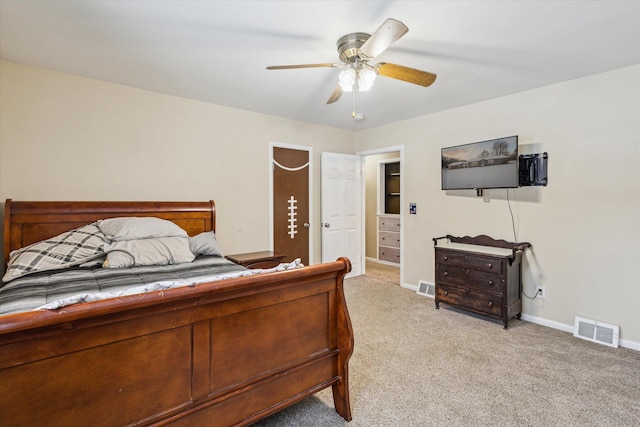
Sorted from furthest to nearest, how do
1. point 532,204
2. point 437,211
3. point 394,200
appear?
point 394,200, point 437,211, point 532,204

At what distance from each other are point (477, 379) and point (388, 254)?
4.09 metres

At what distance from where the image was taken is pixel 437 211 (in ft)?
13.9

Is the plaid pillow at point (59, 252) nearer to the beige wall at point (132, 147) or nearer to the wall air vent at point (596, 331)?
the beige wall at point (132, 147)

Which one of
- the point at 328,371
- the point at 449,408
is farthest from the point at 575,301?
the point at 328,371

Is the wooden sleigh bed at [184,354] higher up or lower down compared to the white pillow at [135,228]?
lower down

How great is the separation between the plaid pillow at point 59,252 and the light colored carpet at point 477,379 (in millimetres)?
1991

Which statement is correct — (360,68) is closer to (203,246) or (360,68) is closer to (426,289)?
(203,246)

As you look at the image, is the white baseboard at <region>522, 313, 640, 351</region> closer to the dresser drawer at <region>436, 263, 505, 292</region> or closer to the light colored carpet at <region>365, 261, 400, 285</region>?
the dresser drawer at <region>436, 263, 505, 292</region>

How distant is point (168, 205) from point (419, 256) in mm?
3377

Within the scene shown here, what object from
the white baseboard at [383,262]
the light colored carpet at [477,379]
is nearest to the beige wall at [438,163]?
the light colored carpet at [477,379]

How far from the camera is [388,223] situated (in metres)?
6.38

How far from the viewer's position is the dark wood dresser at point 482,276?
10.4 ft

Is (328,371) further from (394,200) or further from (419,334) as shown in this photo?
(394,200)

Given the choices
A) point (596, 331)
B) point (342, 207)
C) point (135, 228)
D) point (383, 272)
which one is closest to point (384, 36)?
point (135, 228)
